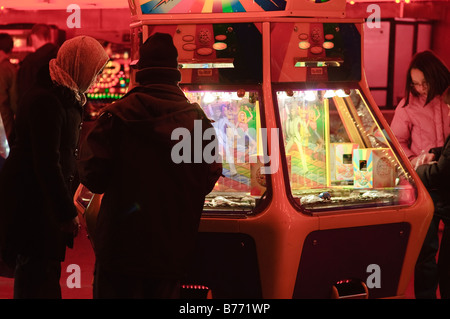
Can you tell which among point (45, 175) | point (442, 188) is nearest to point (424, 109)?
point (442, 188)

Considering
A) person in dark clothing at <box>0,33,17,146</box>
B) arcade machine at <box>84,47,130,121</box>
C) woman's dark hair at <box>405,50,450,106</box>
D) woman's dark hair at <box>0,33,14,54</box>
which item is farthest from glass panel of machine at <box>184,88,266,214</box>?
arcade machine at <box>84,47,130,121</box>

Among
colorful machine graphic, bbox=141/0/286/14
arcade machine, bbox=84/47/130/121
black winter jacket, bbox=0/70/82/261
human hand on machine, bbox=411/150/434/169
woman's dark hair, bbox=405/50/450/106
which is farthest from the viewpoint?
arcade machine, bbox=84/47/130/121

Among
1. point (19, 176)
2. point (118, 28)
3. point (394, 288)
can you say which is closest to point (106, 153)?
point (19, 176)

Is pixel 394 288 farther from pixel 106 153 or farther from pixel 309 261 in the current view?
pixel 106 153

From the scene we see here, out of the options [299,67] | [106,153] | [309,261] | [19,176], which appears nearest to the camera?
[106,153]

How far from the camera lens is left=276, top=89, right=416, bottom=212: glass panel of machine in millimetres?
3246

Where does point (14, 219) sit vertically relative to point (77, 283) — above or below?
above

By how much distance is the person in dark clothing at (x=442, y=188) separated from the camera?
3.33m

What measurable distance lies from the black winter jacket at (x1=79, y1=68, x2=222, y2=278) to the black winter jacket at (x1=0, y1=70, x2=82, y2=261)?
32cm

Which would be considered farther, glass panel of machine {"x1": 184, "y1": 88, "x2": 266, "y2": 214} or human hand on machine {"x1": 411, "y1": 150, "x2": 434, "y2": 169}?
human hand on machine {"x1": 411, "y1": 150, "x2": 434, "y2": 169}

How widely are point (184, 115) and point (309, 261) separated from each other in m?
1.07

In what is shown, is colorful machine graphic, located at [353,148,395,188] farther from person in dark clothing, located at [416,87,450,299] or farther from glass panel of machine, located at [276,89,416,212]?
person in dark clothing, located at [416,87,450,299]

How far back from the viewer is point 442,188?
341cm

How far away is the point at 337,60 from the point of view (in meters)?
3.16
